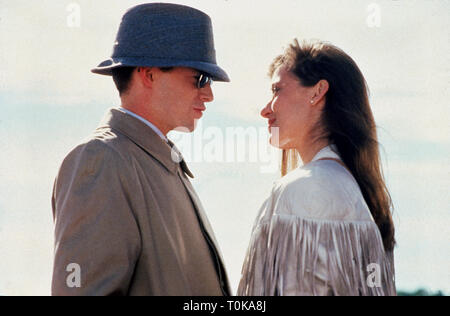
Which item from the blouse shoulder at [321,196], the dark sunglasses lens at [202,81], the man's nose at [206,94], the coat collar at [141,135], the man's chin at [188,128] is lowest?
the blouse shoulder at [321,196]

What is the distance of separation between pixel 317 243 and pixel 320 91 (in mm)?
878

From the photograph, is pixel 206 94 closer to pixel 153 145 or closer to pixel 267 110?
pixel 267 110

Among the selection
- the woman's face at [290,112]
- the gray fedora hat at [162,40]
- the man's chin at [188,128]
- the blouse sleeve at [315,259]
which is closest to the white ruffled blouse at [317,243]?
the blouse sleeve at [315,259]

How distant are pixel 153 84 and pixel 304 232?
3.93 feet

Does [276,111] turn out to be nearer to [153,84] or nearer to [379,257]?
[153,84]

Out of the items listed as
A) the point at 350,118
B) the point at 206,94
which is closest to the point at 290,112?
the point at 350,118

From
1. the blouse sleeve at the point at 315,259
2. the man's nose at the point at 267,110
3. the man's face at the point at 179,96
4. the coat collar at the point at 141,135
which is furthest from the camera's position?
the man's nose at the point at 267,110

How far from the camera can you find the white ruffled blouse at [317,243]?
2.72 m

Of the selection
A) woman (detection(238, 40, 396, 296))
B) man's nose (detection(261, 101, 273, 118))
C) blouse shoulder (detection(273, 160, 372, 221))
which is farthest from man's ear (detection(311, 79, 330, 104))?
blouse shoulder (detection(273, 160, 372, 221))

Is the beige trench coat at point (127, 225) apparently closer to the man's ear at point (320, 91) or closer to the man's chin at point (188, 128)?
the man's chin at point (188, 128)

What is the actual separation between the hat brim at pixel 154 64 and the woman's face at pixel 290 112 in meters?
0.32

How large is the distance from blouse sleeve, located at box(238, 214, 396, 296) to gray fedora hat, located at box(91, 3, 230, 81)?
3.35 ft

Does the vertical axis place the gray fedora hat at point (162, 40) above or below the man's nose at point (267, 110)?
above
